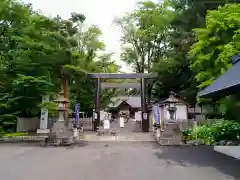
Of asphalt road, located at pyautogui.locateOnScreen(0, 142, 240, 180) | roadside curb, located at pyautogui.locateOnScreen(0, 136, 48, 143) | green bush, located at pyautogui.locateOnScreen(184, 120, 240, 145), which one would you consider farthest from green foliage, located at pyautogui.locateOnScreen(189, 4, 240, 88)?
roadside curb, located at pyautogui.locateOnScreen(0, 136, 48, 143)

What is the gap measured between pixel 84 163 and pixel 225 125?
6.38 meters

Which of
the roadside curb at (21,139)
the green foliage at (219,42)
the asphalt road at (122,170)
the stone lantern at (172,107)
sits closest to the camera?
the asphalt road at (122,170)

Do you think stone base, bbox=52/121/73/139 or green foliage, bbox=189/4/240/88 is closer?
green foliage, bbox=189/4/240/88

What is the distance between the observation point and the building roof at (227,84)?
22.5 ft

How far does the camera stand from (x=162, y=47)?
30.7m

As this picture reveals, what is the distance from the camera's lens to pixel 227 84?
709cm

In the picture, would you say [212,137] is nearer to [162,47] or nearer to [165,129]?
[165,129]

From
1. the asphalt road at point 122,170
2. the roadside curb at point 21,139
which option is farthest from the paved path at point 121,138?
the asphalt road at point 122,170

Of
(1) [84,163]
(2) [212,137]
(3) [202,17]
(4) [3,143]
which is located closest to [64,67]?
(4) [3,143]

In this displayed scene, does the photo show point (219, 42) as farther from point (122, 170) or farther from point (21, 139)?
point (21, 139)

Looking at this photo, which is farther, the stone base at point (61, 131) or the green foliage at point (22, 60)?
the green foliage at point (22, 60)

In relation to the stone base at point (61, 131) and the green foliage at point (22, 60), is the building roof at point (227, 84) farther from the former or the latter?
the green foliage at point (22, 60)

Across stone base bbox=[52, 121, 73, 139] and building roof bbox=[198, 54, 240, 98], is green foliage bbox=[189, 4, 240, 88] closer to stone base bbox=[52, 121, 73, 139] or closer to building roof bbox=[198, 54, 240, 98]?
building roof bbox=[198, 54, 240, 98]

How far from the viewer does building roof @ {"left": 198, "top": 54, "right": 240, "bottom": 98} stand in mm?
6851
